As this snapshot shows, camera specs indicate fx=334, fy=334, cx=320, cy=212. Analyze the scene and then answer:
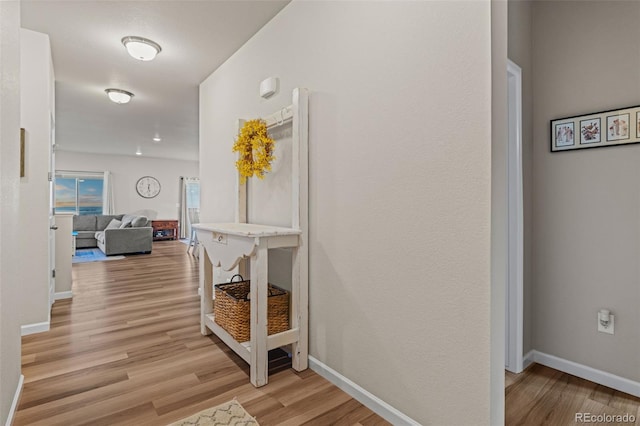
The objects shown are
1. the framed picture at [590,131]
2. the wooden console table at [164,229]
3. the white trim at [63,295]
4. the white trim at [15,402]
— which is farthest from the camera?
the wooden console table at [164,229]

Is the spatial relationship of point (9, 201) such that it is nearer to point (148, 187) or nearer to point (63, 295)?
point (63, 295)

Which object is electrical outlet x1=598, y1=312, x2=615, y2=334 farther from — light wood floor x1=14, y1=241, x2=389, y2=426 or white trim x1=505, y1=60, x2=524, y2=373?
light wood floor x1=14, y1=241, x2=389, y2=426

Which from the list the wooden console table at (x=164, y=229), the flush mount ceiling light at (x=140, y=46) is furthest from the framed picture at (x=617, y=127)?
the wooden console table at (x=164, y=229)

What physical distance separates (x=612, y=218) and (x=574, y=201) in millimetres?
→ 210

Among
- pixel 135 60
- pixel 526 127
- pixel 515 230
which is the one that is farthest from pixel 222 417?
pixel 135 60

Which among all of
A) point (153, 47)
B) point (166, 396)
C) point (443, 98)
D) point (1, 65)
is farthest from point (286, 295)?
point (153, 47)

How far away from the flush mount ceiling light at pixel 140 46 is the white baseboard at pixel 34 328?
239 centimetres

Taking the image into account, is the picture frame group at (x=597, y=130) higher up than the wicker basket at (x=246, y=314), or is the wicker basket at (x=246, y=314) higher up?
the picture frame group at (x=597, y=130)

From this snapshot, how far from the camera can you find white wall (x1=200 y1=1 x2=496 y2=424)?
4.22ft

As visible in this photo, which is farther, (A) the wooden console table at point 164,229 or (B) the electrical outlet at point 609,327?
(A) the wooden console table at point 164,229

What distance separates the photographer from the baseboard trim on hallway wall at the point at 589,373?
6.07 feet

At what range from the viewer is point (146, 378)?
2.01 metres

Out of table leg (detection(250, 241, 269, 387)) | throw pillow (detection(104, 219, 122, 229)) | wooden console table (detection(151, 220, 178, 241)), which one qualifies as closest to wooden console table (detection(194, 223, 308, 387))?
table leg (detection(250, 241, 269, 387))

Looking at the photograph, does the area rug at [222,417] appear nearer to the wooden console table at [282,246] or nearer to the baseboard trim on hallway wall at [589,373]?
the wooden console table at [282,246]
